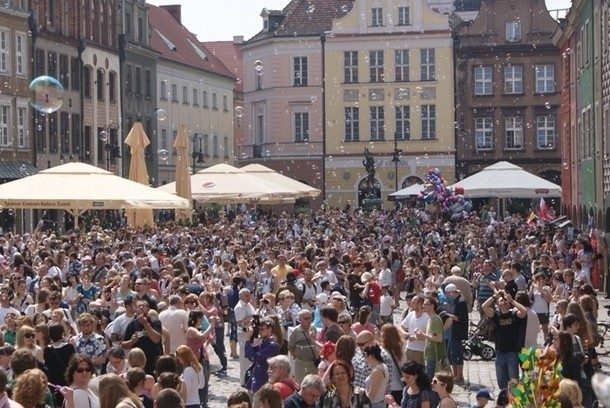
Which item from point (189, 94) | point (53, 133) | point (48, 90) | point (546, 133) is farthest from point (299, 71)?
point (48, 90)

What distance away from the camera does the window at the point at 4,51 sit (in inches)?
2060

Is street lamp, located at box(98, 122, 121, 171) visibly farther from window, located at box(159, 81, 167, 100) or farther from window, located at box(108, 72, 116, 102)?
window, located at box(159, 81, 167, 100)

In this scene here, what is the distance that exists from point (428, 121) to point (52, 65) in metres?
23.3

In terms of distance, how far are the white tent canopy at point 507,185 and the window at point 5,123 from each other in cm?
2037

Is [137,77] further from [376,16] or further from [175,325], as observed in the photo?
[175,325]

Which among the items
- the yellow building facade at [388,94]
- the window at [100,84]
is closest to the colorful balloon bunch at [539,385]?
the window at [100,84]

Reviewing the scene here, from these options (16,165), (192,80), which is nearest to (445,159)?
(192,80)

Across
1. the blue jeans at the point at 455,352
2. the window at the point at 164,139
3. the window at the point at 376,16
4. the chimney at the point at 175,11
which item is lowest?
the blue jeans at the point at 455,352

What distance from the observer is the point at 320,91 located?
7544 centimetres

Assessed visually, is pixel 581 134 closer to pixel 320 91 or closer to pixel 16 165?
pixel 16 165

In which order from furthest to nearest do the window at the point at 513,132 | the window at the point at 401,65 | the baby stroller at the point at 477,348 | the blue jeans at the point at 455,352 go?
the window at the point at 401,65, the window at the point at 513,132, the baby stroller at the point at 477,348, the blue jeans at the point at 455,352

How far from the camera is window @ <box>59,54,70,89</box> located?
189 ft

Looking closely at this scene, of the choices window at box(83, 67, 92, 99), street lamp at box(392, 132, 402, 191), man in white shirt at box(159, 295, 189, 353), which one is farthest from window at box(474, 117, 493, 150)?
man in white shirt at box(159, 295, 189, 353)

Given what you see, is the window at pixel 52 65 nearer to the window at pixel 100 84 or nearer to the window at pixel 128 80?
the window at pixel 100 84
